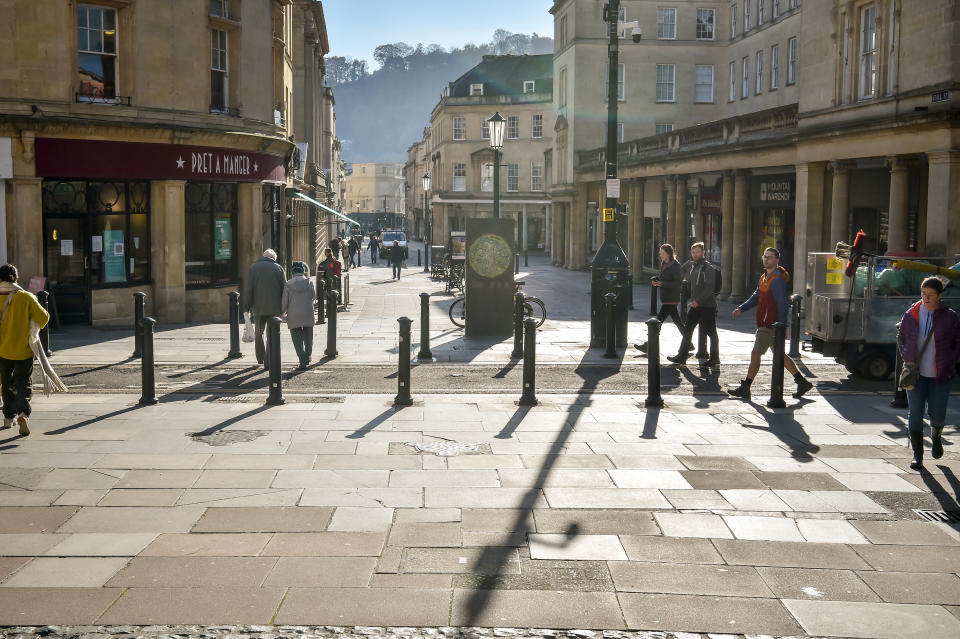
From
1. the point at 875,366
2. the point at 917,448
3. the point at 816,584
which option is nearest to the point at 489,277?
the point at 875,366

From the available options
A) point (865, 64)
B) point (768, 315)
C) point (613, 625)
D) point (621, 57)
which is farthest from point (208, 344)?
point (621, 57)

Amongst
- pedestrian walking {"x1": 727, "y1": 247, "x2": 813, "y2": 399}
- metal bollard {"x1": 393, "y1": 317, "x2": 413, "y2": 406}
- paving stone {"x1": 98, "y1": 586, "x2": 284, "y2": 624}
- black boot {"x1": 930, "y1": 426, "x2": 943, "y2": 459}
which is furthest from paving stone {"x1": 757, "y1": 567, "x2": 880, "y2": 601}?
pedestrian walking {"x1": 727, "y1": 247, "x2": 813, "y2": 399}

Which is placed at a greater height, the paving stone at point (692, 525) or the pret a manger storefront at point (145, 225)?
the pret a manger storefront at point (145, 225)

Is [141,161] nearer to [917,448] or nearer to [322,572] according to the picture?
[322,572]

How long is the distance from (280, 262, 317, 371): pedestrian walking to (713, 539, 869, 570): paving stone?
9.57 meters

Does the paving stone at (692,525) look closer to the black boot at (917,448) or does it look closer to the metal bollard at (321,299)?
the black boot at (917,448)

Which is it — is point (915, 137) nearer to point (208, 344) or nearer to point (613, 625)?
point (208, 344)

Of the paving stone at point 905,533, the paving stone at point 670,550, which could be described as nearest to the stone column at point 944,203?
the paving stone at point 905,533

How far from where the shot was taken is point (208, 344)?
18828 mm

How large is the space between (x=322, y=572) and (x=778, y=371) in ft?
25.7

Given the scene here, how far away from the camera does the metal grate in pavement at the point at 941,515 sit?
7.88 meters

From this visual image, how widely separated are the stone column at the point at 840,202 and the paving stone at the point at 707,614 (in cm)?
1978

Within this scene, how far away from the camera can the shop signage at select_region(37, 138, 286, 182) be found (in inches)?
814

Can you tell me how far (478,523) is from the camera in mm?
7617
